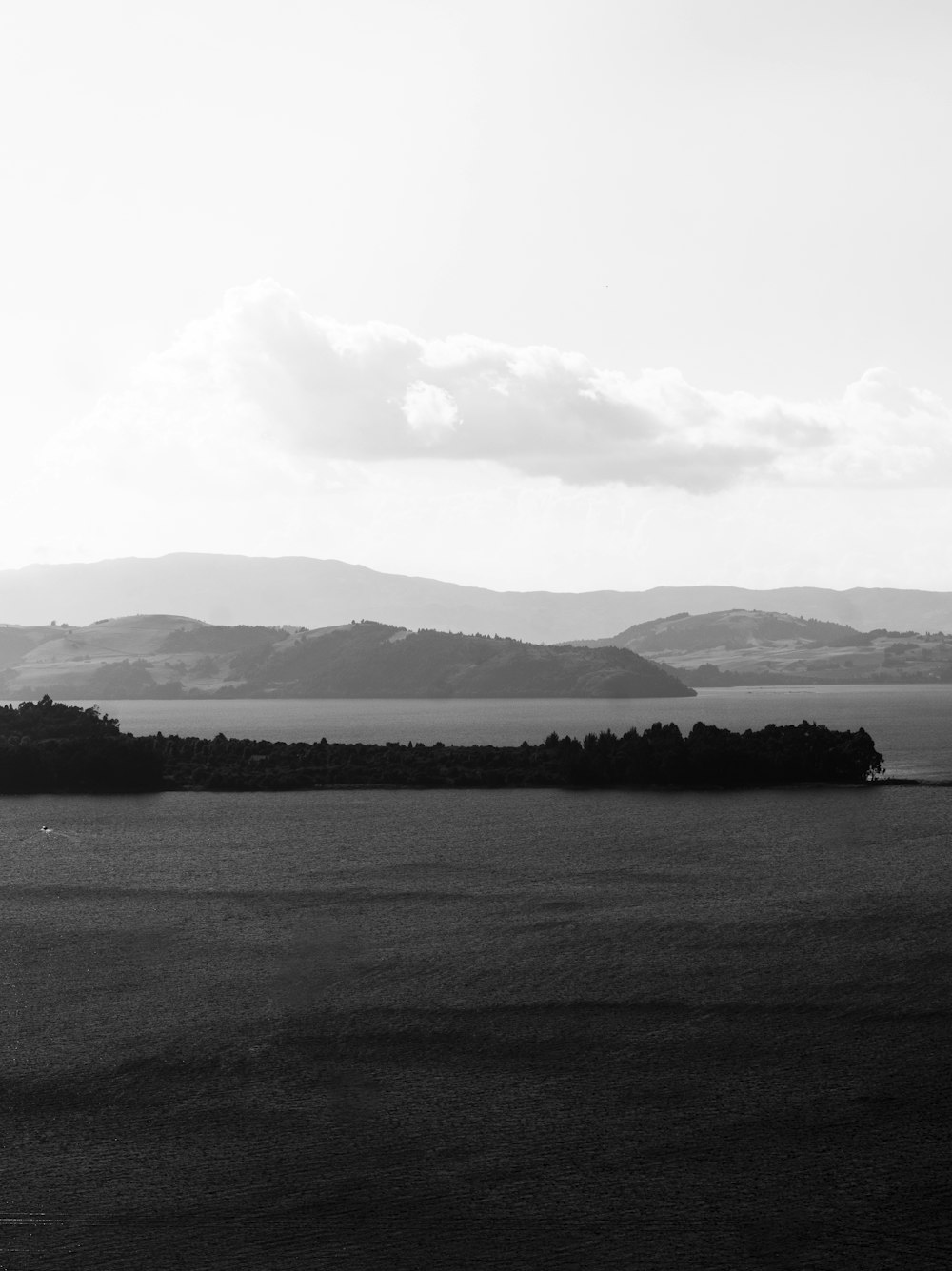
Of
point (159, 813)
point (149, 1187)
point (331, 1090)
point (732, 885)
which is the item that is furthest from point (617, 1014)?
point (159, 813)

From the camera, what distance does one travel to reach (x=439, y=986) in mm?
50625

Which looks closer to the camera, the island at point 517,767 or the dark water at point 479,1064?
the dark water at point 479,1064

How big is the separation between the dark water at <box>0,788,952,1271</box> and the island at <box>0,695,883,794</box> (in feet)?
151

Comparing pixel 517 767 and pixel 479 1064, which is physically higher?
pixel 517 767

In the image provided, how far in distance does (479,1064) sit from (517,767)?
90372 millimetres

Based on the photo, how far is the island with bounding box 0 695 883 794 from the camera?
127 metres

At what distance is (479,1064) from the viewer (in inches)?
1628

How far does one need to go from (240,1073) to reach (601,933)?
77.5 ft

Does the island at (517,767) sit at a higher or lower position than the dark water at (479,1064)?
higher

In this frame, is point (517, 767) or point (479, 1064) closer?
point (479, 1064)

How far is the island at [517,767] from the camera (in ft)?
417

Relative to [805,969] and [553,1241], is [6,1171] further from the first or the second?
[805,969]

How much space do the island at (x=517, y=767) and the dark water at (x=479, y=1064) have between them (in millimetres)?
46136

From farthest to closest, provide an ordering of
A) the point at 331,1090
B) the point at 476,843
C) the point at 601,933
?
the point at 476,843 < the point at 601,933 < the point at 331,1090
